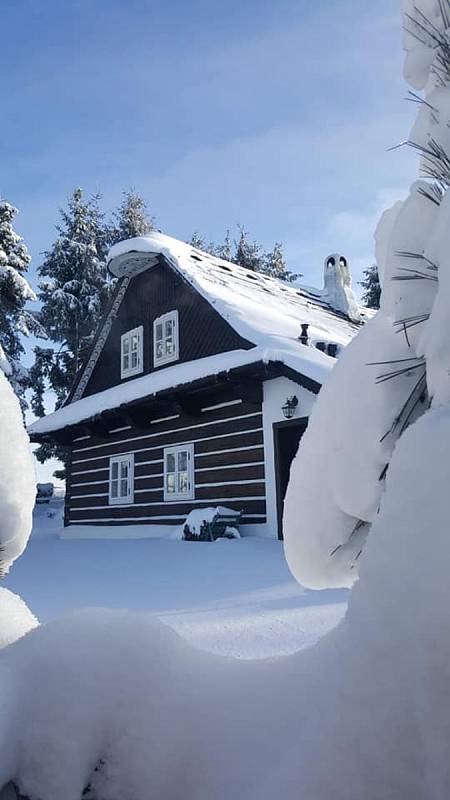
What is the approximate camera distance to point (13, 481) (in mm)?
1479

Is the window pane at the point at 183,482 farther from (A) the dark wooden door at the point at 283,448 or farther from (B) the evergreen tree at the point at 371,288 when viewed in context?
(B) the evergreen tree at the point at 371,288

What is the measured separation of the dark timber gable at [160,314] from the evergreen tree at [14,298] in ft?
18.7

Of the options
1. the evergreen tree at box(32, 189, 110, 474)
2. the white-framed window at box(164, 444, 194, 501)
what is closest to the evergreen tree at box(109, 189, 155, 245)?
the evergreen tree at box(32, 189, 110, 474)

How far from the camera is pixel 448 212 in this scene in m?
1.14

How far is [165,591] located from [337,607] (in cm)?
180

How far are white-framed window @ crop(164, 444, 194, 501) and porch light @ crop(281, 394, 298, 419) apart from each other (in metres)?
2.90

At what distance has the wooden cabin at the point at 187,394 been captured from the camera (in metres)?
8.90

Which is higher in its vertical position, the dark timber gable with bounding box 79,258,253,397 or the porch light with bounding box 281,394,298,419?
the dark timber gable with bounding box 79,258,253,397

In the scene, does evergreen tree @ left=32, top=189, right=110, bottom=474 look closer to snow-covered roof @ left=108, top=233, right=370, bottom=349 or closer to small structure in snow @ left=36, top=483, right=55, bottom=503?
small structure in snow @ left=36, top=483, right=55, bottom=503

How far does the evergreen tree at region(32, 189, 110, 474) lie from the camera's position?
22.2m

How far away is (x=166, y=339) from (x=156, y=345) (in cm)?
41

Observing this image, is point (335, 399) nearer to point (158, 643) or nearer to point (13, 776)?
point (158, 643)

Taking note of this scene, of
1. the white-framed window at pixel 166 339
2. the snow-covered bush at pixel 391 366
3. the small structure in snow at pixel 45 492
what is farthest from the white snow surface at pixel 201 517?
the small structure in snow at pixel 45 492

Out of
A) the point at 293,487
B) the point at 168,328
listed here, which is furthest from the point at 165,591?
the point at 168,328
